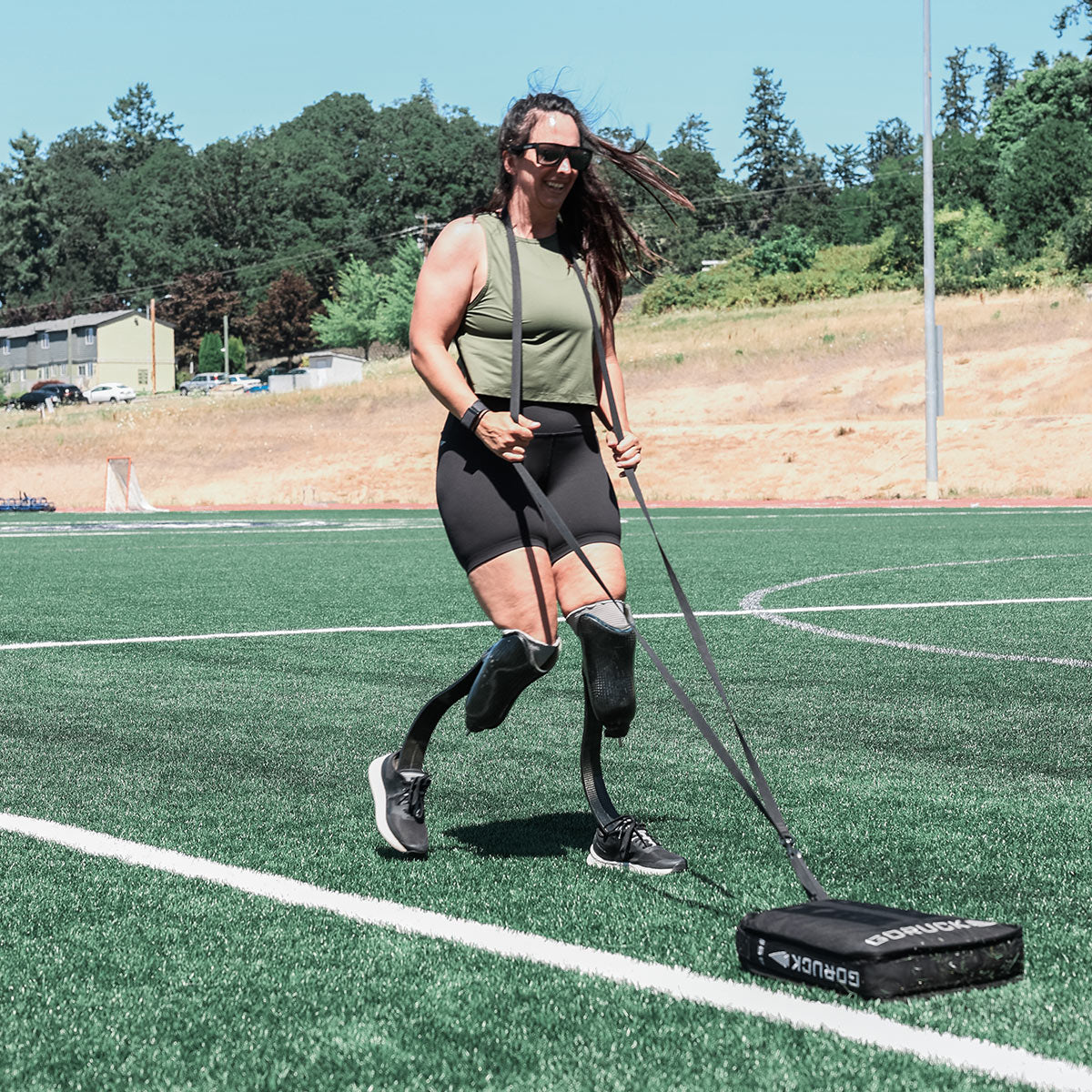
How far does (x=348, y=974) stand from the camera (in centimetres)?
334

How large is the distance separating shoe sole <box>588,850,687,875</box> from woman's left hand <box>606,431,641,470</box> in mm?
1094

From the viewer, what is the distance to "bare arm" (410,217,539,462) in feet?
13.9

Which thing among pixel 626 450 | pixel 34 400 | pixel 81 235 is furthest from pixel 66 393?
pixel 626 450

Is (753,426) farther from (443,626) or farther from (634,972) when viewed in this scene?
(634,972)

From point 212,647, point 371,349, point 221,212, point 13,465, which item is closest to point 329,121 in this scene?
point 221,212

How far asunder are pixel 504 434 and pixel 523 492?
0.83ft

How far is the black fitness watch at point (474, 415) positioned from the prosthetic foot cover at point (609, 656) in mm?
581

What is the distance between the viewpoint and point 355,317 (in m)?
105

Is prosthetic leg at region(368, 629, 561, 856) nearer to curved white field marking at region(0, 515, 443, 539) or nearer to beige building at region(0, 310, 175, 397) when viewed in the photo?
curved white field marking at region(0, 515, 443, 539)

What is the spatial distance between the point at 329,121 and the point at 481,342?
15821cm

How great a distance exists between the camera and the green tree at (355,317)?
105 metres

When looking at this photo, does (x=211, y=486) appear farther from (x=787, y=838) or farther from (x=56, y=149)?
(x=56, y=149)

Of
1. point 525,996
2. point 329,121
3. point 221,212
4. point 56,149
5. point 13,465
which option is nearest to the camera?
point 525,996

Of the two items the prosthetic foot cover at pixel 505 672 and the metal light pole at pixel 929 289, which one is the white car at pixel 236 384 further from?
the prosthetic foot cover at pixel 505 672
